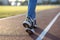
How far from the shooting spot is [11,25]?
7164 mm

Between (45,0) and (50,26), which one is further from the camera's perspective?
(45,0)

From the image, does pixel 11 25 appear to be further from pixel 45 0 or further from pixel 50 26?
pixel 45 0

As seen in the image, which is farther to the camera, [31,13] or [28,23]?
[31,13]

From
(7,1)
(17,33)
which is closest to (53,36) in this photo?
(17,33)

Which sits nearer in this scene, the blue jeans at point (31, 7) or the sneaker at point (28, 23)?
the sneaker at point (28, 23)

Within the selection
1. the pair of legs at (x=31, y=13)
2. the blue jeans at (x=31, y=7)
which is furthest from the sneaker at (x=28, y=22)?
the blue jeans at (x=31, y=7)

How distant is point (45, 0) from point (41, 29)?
30.0 m

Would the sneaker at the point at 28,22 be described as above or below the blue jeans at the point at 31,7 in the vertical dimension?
below

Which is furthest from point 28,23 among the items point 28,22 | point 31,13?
point 31,13

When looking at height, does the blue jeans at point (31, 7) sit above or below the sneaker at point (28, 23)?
above

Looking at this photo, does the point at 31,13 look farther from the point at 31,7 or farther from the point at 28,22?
the point at 28,22

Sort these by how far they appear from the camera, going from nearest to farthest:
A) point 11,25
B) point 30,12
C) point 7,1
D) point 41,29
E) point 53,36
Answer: point 53,36 < point 30,12 < point 41,29 < point 11,25 < point 7,1

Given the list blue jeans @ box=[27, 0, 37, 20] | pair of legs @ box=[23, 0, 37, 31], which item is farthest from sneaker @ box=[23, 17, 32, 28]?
blue jeans @ box=[27, 0, 37, 20]

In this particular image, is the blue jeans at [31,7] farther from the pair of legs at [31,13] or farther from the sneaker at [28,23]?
the sneaker at [28,23]
